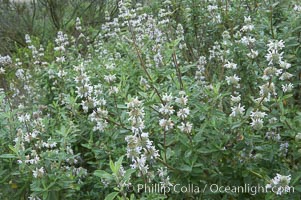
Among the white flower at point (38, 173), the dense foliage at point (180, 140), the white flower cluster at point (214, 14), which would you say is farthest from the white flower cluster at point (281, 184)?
the white flower cluster at point (214, 14)

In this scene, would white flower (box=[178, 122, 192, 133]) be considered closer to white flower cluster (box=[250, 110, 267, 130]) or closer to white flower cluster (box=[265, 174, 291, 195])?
white flower cluster (box=[250, 110, 267, 130])

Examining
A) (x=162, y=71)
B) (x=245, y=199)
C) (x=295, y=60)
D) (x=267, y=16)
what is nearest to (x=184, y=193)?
(x=245, y=199)

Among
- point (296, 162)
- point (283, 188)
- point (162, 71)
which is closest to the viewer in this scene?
point (283, 188)

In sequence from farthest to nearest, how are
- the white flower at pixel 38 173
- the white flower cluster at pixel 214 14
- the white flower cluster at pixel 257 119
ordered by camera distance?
the white flower cluster at pixel 214 14 < the white flower at pixel 38 173 < the white flower cluster at pixel 257 119

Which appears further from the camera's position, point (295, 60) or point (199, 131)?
point (295, 60)

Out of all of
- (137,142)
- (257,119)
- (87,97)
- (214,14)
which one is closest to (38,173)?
(87,97)

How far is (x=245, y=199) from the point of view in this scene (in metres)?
2.18

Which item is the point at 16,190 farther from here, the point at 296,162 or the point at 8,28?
the point at 8,28

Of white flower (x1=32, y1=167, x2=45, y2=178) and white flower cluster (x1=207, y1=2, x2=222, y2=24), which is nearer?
white flower (x1=32, y1=167, x2=45, y2=178)

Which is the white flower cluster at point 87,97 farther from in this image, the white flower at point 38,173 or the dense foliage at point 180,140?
the white flower at point 38,173

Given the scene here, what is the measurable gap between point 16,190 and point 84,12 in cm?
702

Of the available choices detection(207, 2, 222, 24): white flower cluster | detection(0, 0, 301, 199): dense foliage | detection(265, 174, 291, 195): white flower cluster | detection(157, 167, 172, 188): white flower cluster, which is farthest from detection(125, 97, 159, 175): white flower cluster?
detection(207, 2, 222, 24): white flower cluster

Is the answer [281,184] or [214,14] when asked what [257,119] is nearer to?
[281,184]

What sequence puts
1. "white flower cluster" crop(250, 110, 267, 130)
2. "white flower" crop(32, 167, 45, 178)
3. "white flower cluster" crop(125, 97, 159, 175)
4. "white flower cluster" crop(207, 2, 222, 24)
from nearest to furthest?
"white flower cluster" crop(125, 97, 159, 175) < "white flower cluster" crop(250, 110, 267, 130) < "white flower" crop(32, 167, 45, 178) < "white flower cluster" crop(207, 2, 222, 24)
